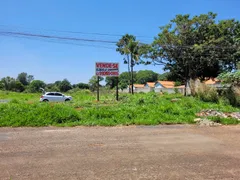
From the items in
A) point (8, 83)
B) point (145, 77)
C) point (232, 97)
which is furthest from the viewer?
point (145, 77)

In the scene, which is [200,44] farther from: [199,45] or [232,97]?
[232,97]

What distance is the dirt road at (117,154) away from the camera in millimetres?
4109

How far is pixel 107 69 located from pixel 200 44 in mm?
15956

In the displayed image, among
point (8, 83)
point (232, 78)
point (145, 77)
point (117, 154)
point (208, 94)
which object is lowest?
point (117, 154)

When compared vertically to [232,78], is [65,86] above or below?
above

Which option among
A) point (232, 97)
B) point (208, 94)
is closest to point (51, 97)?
point (208, 94)

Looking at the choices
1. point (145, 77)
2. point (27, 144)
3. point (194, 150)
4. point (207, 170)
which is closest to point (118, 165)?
point (207, 170)

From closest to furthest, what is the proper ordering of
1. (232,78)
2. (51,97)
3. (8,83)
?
(232,78) → (51,97) → (8,83)

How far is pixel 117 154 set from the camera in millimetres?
5281

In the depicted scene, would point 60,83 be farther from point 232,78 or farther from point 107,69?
point 232,78

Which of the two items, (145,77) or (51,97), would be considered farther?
(145,77)

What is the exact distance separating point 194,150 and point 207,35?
26718 mm

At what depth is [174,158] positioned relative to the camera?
501cm

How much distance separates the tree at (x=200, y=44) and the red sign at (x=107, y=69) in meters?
13.7
